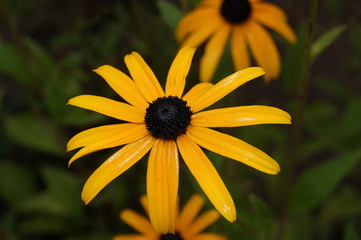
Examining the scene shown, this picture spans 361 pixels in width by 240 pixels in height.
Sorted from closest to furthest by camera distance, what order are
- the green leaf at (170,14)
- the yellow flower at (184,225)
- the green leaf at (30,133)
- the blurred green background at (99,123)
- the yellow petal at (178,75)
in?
the yellow petal at (178,75), the yellow flower at (184,225), the green leaf at (170,14), the blurred green background at (99,123), the green leaf at (30,133)

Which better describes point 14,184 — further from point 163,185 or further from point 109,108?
point 163,185

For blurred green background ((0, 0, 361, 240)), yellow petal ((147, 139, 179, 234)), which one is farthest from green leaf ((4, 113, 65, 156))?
yellow petal ((147, 139, 179, 234))

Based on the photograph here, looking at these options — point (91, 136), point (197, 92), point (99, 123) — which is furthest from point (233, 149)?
point (99, 123)

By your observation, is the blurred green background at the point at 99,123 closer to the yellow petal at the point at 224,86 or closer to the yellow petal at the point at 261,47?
the yellow petal at the point at 261,47

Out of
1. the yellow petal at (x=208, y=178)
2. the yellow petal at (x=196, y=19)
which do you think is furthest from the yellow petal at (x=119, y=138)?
the yellow petal at (x=196, y=19)

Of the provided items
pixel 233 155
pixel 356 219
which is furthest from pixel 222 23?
pixel 356 219
